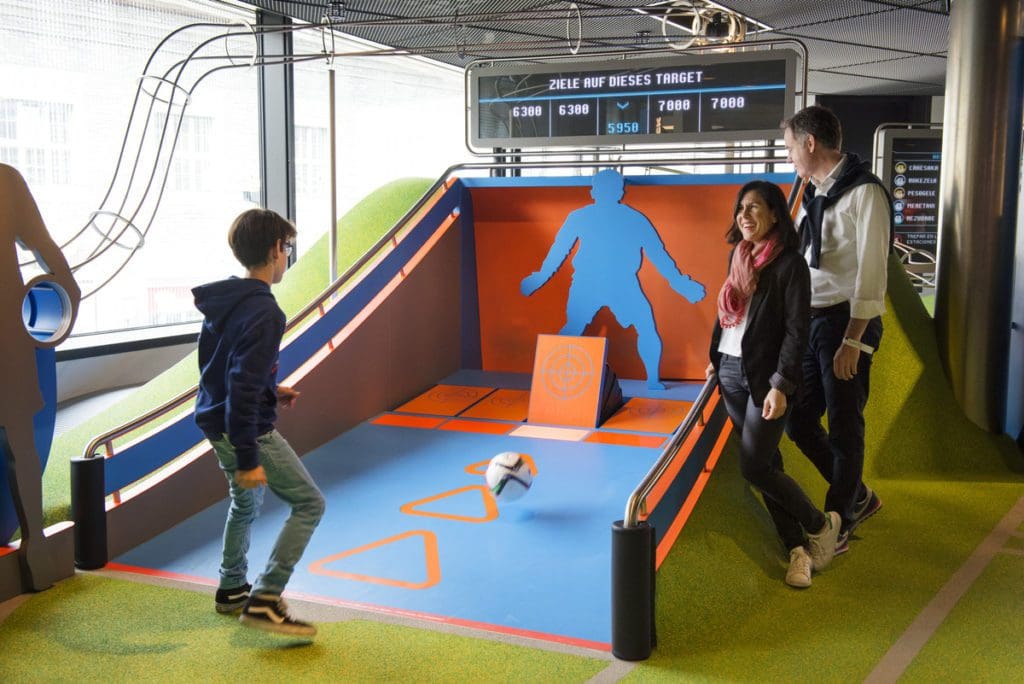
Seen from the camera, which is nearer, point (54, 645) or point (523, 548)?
point (54, 645)

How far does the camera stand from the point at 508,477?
4.62 metres

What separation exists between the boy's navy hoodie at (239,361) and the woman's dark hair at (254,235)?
95 mm

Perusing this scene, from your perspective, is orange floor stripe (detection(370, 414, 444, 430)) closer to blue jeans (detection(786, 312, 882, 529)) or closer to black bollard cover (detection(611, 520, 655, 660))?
blue jeans (detection(786, 312, 882, 529))

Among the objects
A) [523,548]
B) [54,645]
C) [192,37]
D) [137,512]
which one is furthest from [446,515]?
[192,37]

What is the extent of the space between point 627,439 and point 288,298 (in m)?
3.19

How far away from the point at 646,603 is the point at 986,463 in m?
3.49

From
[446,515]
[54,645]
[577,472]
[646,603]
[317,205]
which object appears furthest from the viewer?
[317,205]

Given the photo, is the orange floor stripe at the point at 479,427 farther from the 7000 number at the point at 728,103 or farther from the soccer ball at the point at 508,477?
the 7000 number at the point at 728,103

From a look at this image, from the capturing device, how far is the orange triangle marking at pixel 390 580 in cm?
405

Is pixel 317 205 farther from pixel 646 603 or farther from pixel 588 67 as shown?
pixel 646 603

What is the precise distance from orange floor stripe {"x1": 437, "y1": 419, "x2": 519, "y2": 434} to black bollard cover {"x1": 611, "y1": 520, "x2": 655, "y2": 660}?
7.97 feet

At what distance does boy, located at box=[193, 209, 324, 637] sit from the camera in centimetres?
330

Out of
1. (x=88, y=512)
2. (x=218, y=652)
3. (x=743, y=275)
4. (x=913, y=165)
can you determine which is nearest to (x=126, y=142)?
(x=88, y=512)

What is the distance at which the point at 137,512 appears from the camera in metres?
4.53
